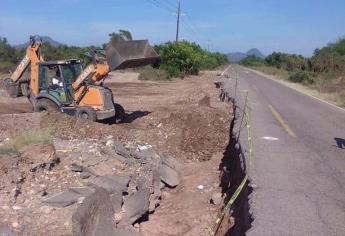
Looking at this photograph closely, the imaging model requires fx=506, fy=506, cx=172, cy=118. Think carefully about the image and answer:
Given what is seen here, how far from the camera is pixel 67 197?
25.9ft

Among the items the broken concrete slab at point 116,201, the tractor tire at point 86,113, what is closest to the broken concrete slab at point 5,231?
the broken concrete slab at point 116,201

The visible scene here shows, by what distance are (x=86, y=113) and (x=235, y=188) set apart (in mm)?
8253

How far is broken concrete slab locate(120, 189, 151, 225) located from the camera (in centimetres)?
804

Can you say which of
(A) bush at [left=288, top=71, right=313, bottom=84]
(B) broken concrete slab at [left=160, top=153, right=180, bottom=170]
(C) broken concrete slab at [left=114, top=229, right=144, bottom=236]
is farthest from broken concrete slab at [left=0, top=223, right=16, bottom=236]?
(A) bush at [left=288, top=71, right=313, bottom=84]

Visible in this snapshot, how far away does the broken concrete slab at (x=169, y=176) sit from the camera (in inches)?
425

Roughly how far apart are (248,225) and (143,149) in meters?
6.33

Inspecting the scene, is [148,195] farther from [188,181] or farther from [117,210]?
[188,181]

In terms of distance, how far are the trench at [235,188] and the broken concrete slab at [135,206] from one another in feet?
4.49

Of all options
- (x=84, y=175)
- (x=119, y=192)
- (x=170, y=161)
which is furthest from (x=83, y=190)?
(x=170, y=161)

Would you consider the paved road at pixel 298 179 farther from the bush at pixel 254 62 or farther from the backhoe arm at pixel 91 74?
the bush at pixel 254 62

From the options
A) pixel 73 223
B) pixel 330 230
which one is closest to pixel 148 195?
pixel 73 223

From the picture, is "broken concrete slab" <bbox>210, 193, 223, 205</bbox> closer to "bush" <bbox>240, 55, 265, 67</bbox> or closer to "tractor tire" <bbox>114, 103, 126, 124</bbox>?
"tractor tire" <bbox>114, 103, 126, 124</bbox>

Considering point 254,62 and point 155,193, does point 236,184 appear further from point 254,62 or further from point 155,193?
point 254,62

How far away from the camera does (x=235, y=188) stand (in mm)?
8719
